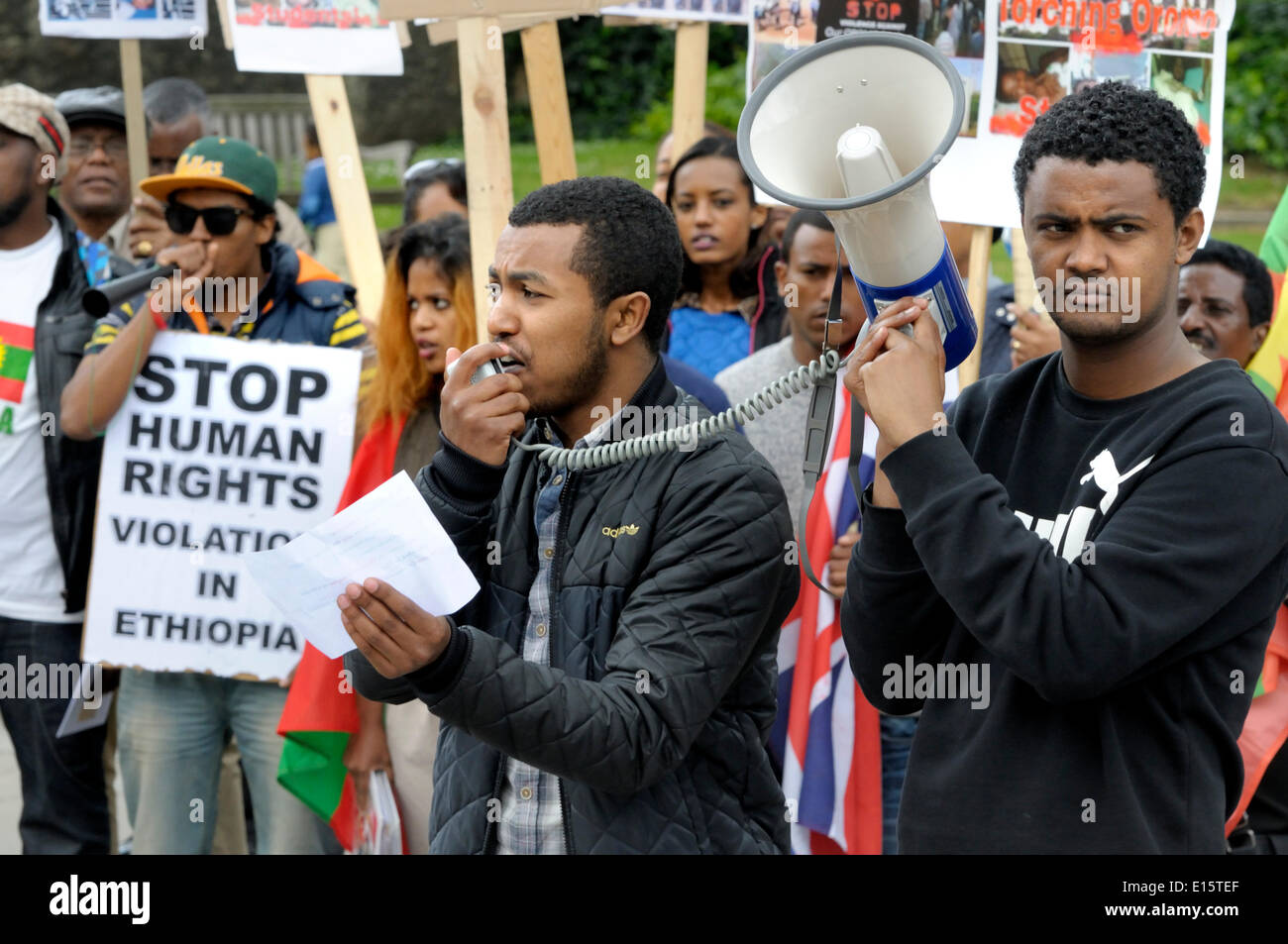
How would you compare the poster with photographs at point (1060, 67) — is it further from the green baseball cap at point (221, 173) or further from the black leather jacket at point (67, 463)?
the black leather jacket at point (67, 463)

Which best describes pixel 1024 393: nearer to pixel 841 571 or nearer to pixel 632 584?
pixel 632 584

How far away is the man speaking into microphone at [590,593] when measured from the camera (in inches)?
85.7

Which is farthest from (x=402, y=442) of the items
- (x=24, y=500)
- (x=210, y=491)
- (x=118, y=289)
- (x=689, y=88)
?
(x=689, y=88)

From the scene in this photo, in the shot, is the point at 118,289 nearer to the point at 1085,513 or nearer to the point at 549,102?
the point at 549,102

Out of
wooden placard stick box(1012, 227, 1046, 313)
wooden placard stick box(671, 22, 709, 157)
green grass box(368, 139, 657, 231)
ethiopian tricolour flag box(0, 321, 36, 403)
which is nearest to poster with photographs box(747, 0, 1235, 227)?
wooden placard stick box(1012, 227, 1046, 313)

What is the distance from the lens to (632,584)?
2377 mm

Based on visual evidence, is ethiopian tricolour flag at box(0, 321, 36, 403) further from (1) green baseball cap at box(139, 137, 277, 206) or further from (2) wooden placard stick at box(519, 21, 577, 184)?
(2) wooden placard stick at box(519, 21, 577, 184)

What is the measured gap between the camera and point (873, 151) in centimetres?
218

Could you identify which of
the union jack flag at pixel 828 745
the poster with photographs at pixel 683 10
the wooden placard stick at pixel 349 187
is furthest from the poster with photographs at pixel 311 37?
the union jack flag at pixel 828 745

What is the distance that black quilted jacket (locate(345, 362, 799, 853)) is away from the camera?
2180mm

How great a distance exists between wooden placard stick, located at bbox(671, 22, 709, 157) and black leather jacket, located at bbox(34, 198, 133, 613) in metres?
2.08

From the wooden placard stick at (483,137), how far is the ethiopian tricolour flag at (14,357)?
5.09 feet

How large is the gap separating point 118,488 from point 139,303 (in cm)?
56
